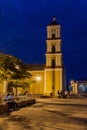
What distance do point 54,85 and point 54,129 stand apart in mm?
57277

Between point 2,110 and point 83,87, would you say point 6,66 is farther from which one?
point 83,87

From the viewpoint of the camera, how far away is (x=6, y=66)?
83.9 ft

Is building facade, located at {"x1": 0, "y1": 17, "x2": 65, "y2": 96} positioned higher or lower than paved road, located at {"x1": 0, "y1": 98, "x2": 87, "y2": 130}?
higher

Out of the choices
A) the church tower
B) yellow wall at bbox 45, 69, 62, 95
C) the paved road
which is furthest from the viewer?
the church tower

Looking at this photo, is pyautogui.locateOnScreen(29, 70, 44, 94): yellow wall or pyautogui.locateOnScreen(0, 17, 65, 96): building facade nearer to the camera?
pyautogui.locateOnScreen(0, 17, 65, 96): building facade

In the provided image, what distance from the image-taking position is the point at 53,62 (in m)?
71.9

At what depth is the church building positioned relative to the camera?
70.6m

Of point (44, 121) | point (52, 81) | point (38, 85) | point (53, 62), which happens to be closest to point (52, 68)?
point (53, 62)

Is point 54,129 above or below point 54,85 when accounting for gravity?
below

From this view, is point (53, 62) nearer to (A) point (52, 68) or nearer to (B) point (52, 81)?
(A) point (52, 68)

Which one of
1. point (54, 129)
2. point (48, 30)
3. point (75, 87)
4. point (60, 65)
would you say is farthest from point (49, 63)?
point (54, 129)

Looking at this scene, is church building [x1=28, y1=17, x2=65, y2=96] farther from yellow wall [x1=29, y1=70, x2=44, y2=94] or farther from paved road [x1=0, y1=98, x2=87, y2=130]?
paved road [x1=0, y1=98, x2=87, y2=130]

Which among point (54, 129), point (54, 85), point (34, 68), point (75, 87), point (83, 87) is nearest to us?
point (54, 129)

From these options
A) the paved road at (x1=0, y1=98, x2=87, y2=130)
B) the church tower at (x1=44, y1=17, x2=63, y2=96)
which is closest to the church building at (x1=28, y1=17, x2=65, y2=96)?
the church tower at (x1=44, y1=17, x2=63, y2=96)
